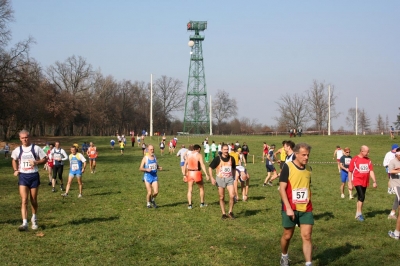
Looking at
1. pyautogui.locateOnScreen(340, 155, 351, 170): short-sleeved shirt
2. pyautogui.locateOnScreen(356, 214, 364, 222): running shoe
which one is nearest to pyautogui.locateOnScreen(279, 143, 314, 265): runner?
pyautogui.locateOnScreen(356, 214, 364, 222): running shoe

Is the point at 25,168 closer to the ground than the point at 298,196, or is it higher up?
higher up

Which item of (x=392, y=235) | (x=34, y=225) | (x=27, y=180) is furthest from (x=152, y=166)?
(x=392, y=235)

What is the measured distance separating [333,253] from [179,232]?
11.1 feet

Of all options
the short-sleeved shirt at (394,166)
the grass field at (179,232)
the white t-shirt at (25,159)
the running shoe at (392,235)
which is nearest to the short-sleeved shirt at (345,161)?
the grass field at (179,232)

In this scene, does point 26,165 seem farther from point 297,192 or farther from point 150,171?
point 297,192

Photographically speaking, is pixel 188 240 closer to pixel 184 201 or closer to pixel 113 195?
pixel 184 201

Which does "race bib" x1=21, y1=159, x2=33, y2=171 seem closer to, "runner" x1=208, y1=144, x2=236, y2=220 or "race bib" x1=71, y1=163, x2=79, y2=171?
"runner" x1=208, y1=144, x2=236, y2=220

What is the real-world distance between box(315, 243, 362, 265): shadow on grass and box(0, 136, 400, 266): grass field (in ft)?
0.06

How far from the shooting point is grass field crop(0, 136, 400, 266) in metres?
7.89

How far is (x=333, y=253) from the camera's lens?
812 cm

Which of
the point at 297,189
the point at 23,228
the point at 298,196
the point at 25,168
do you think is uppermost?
the point at 25,168

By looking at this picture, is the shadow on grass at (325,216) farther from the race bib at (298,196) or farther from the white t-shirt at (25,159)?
the white t-shirt at (25,159)

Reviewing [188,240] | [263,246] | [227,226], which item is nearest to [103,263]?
[188,240]

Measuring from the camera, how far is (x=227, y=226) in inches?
417
